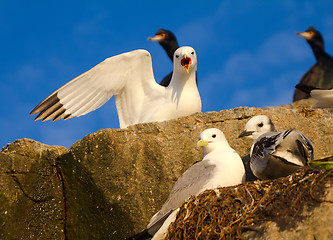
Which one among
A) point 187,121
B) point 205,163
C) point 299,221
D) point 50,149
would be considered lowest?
point 299,221

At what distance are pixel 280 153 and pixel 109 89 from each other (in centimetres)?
347

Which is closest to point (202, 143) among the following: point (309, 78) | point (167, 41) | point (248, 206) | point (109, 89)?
point (248, 206)

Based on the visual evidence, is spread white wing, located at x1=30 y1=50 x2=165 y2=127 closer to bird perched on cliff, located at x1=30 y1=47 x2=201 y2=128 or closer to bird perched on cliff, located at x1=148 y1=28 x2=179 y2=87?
bird perched on cliff, located at x1=30 y1=47 x2=201 y2=128

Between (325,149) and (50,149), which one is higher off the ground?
(50,149)

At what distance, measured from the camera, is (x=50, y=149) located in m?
6.25

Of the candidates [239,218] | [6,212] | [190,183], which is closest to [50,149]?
[6,212]

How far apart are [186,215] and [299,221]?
1018 mm

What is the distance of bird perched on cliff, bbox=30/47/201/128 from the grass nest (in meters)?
2.81

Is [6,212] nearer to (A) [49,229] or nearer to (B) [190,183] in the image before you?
(A) [49,229]

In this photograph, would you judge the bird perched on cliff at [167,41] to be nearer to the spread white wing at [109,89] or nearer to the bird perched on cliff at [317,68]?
the spread white wing at [109,89]

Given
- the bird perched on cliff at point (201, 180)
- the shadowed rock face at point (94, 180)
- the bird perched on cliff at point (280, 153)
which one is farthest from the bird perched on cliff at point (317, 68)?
the bird perched on cliff at point (280, 153)

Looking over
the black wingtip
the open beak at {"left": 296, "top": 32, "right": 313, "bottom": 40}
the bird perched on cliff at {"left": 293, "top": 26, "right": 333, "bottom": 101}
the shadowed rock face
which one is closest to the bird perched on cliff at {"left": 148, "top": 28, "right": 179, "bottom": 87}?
the shadowed rock face

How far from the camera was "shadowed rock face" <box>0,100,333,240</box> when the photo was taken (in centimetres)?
585

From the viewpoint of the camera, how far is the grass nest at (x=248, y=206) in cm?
438
